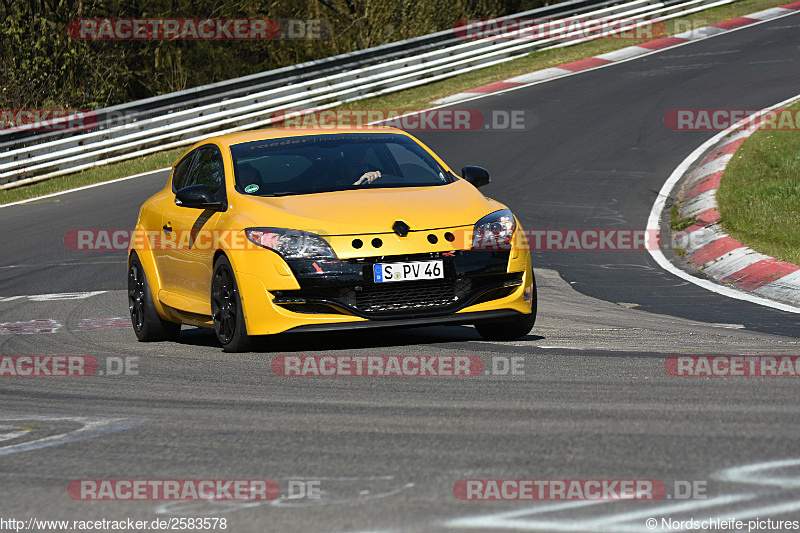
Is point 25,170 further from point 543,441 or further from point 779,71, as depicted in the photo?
point 543,441

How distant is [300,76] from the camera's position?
79.2 ft

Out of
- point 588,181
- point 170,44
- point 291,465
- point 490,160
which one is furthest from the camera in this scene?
point 170,44

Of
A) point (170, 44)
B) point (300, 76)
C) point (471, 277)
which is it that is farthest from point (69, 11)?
point (471, 277)

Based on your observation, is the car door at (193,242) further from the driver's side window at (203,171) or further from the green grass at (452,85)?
the green grass at (452,85)

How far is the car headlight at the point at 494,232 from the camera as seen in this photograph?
757 centimetres

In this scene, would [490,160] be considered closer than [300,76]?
Yes

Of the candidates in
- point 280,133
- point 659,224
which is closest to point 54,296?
point 280,133

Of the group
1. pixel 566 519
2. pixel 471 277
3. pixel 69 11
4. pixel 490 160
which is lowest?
pixel 566 519

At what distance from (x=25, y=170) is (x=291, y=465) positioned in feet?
54.6

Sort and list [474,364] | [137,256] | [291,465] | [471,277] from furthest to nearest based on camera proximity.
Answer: [137,256], [471,277], [474,364], [291,465]

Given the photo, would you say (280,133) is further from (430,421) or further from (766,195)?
(766,195)

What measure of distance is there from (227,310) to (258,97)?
16.1 meters

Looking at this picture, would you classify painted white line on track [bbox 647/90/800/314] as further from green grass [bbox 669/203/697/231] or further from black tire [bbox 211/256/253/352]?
black tire [bbox 211/256/253/352]

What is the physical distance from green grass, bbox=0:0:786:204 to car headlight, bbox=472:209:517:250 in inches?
497
